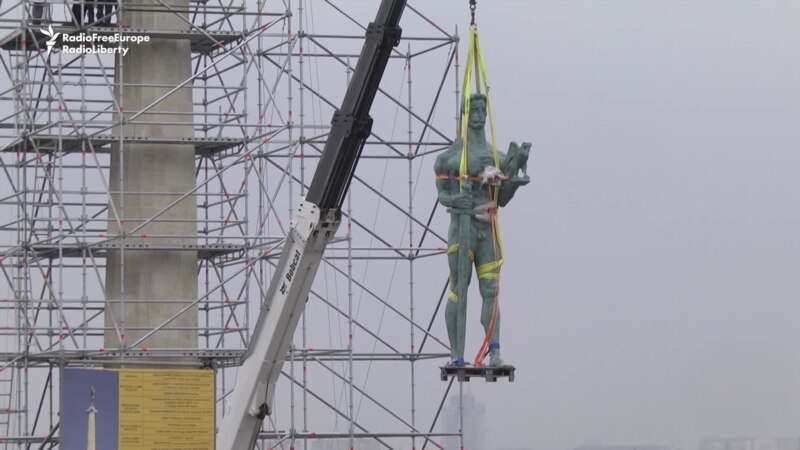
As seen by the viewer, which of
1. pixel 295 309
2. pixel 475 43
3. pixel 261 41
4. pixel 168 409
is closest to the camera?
pixel 475 43

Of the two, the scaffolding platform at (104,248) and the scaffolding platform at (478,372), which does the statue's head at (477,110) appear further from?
the scaffolding platform at (104,248)

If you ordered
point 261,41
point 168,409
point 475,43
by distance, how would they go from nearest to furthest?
point 475,43
point 168,409
point 261,41

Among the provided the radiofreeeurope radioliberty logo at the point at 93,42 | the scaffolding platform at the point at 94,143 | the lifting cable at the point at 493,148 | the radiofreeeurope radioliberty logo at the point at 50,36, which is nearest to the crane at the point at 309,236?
the lifting cable at the point at 493,148

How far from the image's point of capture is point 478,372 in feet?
86.6

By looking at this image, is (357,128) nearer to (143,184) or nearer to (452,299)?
(452,299)

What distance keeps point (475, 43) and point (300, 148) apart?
28.7ft

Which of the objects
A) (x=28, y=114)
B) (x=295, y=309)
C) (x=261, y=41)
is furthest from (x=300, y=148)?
(x=295, y=309)

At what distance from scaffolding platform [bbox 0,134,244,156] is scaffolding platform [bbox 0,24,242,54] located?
1433 mm

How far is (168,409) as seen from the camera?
33.1 meters

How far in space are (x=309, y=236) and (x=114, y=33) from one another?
769 cm

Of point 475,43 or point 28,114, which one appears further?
point 28,114

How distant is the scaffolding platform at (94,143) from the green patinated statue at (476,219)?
26.6ft

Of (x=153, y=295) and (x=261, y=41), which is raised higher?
(x=261, y=41)

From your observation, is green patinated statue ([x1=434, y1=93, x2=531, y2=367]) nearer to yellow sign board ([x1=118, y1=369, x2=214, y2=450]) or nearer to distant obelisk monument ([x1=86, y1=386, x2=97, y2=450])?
yellow sign board ([x1=118, y1=369, x2=214, y2=450])
